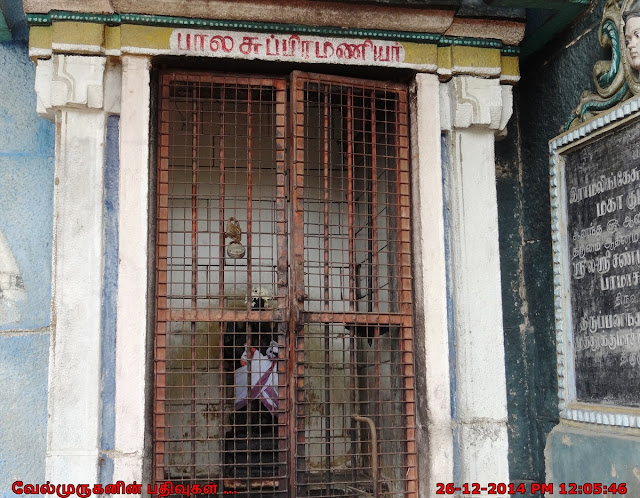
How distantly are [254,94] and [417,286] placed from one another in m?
2.00

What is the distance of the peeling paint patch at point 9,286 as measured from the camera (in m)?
4.20

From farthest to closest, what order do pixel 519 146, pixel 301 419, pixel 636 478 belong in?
pixel 519 146
pixel 301 419
pixel 636 478

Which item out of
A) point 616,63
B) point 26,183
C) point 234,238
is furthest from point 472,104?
point 26,183

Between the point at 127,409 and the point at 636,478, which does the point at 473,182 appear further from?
the point at 127,409

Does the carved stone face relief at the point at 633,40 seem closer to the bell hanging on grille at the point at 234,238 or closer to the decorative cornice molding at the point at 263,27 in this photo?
the decorative cornice molding at the point at 263,27

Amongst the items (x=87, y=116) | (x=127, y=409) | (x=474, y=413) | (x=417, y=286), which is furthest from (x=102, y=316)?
(x=474, y=413)

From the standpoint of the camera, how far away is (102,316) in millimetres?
3875

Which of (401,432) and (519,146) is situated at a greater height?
(519,146)

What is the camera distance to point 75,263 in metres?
3.86

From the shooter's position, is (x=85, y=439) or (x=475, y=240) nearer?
(x=85, y=439)

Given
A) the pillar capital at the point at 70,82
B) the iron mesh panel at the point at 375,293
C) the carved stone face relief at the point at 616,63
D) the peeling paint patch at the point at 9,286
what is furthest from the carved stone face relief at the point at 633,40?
the peeling paint patch at the point at 9,286

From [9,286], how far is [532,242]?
118 inches

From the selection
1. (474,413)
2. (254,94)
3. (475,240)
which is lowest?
(474,413)

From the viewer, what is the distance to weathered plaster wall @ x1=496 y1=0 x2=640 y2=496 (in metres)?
4.46
